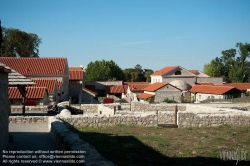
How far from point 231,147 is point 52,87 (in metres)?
24.3

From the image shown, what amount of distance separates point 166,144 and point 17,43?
149 ft

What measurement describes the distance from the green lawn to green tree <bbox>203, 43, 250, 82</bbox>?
74.3 meters

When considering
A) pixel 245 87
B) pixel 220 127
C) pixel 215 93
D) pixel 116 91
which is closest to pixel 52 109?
pixel 220 127

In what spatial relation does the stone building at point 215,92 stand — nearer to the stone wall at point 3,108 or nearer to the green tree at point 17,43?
the green tree at point 17,43

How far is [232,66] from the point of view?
94062mm

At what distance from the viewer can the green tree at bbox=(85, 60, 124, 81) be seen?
8544 cm

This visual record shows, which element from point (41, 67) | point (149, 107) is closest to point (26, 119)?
point (149, 107)

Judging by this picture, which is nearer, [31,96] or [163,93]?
[31,96]

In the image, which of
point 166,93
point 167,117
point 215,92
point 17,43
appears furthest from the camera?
point 17,43

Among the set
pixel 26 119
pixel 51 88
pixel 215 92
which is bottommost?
pixel 26 119

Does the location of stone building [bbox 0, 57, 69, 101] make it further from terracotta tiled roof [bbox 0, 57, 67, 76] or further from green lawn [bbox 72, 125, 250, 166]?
green lawn [bbox 72, 125, 250, 166]

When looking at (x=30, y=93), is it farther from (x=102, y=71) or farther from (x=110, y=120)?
(x=102, y=71)

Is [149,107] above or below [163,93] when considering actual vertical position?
below

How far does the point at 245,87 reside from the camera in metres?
57.6
